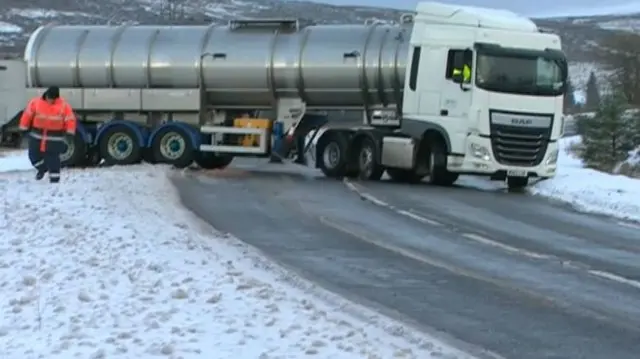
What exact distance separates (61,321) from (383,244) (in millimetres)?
6043

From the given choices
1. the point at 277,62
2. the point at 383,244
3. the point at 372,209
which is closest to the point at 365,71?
the point at 277,62

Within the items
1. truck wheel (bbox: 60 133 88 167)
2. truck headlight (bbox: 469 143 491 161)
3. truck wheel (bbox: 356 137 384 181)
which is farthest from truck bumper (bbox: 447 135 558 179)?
truck wheel (bbox: 60 133 88 167)

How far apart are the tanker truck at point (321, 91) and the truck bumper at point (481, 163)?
0.02 m

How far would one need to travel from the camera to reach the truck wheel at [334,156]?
23.7 meters

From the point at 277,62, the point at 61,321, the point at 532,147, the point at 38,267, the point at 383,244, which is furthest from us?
the point at 277,62

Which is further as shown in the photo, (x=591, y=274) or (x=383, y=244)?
(x=383, y=244)

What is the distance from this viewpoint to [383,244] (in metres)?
12.8

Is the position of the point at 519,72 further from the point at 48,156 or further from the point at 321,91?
the point at 48,156

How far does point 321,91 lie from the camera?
24.1m

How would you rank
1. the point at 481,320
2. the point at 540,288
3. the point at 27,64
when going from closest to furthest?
the point at 481,320
the point at 540,288
the point at 27,64

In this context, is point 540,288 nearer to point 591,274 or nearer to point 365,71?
point 591,274

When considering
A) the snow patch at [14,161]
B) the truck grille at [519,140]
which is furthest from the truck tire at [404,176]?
the snow patch at [14,161]

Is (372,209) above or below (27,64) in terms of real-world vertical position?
below

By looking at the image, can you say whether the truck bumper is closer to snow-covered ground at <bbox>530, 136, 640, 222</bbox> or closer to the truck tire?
snow-covered ground at <bbox>530, 136, 640, 222</bbox>
